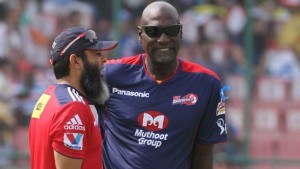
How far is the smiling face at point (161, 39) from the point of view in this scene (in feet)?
17.8

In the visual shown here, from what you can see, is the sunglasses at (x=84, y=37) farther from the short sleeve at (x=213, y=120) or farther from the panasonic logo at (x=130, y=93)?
the short sleeve at (x=213, y=120)

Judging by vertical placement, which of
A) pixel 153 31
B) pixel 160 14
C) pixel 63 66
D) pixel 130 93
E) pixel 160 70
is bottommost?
pixel 130 93

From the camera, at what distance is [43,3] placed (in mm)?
11344

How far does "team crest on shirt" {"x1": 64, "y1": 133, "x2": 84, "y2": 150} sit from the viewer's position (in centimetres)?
462

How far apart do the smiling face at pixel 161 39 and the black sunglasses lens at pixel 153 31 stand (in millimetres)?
20

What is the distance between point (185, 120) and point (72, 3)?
6092mm

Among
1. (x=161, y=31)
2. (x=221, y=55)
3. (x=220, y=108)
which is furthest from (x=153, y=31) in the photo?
(x=221, y=55)

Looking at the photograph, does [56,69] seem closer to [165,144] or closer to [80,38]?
[80,38]

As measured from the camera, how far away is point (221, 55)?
1092 centimetres

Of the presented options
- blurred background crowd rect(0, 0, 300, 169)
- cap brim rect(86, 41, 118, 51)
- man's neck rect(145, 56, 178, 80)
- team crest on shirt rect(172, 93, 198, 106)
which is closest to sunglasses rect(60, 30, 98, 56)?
cap brim rect(86, 41, 118, 51)

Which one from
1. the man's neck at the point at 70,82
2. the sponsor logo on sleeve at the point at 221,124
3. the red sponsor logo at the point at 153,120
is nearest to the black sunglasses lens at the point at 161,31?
the red sponsor logo at the point at 153,120

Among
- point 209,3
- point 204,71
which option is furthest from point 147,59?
point 209,3

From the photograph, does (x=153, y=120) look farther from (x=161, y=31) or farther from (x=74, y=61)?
(x=74, y=61)

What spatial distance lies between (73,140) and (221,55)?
21.3 feet
